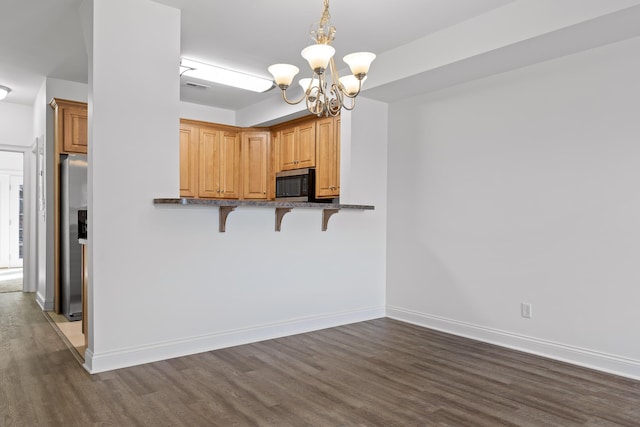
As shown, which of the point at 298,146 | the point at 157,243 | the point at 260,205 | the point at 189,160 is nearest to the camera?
the point at 157,243

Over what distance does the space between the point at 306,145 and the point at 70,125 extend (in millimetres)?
2548

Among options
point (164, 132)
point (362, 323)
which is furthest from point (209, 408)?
point (362, 323)

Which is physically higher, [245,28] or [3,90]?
[245,28]

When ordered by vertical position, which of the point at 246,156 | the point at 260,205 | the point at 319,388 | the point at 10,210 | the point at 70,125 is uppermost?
the point at 70,125

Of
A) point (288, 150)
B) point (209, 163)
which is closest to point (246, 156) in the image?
point (209, 163)

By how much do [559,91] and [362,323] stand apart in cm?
261

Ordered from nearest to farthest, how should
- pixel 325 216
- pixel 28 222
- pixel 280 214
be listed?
pixel 280 214 → pixel 325 216 → pixel 28 222

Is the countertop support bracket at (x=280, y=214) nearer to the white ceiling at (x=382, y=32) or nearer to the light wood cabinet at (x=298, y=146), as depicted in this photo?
the white ceiling at (x=382, y=32)

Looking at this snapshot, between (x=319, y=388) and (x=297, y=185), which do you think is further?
(x=297, y=185)

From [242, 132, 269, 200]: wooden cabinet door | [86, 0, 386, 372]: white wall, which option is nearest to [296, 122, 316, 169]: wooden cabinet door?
[242, 132, 269, 200]: wooden cabinet door

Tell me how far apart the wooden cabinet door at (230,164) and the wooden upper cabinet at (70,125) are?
171 centimetres

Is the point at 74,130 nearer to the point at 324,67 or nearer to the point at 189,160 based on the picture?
the point at 189,160

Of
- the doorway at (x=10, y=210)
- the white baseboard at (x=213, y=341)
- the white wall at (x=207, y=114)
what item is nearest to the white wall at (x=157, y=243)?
the white baseboard at (x=213, y=341)

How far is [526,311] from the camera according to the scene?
3.45m
